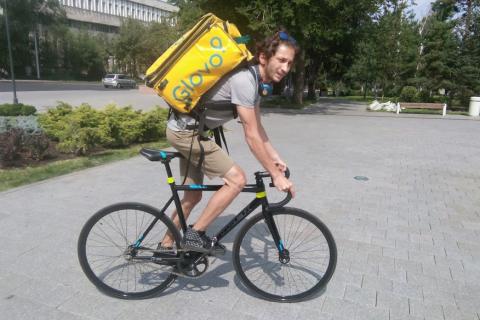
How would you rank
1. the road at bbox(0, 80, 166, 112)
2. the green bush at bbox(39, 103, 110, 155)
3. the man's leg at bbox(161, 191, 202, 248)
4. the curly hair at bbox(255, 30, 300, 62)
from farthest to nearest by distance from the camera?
1. the road at bbox(0, 80, 166, 112)
2. the green bush at bbox(39, 103, 110, 155)
3. the man's leg at bbox(161, 191, 202, 248)
4. the curly hair at bbox(255, 30, 300, 62)

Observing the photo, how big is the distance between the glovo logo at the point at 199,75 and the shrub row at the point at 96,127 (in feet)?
17.8

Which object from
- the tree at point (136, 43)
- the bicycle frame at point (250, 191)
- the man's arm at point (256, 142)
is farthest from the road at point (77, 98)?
the tree at point (136, 43)

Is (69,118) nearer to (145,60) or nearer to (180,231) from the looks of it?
(180,231)

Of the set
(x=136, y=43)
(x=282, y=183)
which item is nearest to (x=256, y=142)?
(x=282, y=183)

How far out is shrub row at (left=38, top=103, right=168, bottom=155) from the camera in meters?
7.64

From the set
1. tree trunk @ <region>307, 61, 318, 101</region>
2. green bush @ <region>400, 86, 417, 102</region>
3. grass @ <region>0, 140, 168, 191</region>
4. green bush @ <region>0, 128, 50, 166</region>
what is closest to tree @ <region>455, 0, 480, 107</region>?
green bush @ <region>400, 86, 417, 102</region>

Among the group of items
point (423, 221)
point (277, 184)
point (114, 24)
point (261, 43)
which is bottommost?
point (423, 221)

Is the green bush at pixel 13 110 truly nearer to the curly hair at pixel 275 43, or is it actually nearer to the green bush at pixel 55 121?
the green bush at pixel 55 121

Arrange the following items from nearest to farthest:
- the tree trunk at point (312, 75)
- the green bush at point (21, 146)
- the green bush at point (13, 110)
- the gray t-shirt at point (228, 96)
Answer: the gray t-shirt at point (228, 96), the green bush at point (21, 146), the green bush at point (13, 110), the tree trunk at point (312, 75)

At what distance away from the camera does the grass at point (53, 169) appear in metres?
5.86

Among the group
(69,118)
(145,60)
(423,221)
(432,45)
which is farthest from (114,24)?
(423,221)

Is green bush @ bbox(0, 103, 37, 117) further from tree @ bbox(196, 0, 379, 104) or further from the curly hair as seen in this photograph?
the curly hair

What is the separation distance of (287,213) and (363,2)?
1800cm

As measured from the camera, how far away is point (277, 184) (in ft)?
8.94
